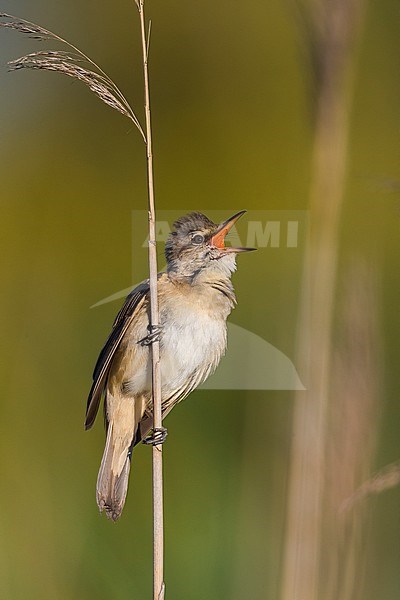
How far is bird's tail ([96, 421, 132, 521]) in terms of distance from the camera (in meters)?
2.06

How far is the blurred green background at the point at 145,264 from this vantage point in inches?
81.0

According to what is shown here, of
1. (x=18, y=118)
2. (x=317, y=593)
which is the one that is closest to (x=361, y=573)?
(x=317, y=593)

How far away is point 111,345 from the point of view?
2008 millimetres

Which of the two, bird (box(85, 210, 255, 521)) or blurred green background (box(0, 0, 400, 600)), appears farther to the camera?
blurred green background (box(0, 0, 400, 600))

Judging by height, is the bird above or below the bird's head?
below

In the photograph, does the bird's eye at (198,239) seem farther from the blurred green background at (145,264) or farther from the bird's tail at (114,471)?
the bird's tail at (114,471)

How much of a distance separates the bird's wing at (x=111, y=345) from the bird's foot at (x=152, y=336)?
8cm

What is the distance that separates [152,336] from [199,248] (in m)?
0.30

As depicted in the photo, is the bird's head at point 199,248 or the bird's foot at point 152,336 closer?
the bird's foot at point 152,336
